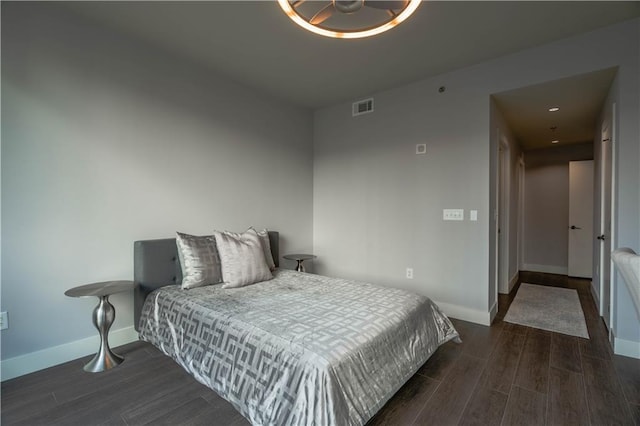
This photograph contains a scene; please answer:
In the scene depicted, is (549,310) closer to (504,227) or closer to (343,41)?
(504,227)

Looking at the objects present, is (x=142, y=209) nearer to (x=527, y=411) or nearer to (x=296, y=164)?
(x=296, y=164)

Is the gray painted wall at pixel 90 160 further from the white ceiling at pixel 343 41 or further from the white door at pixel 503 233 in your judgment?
the white door at pixel 503 233

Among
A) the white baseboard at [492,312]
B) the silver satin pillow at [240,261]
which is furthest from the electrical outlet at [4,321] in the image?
the white baseboard at [492,312]

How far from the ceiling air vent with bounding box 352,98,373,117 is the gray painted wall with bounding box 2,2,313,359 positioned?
1659mm

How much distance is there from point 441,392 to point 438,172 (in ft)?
7.63

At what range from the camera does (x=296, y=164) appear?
4336 millimetres

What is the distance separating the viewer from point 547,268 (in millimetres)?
5711

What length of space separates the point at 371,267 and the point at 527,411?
7.71ft

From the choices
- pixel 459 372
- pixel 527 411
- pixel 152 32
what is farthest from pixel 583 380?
pixel 152 32

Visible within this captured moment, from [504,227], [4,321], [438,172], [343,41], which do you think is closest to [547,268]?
[504,227]

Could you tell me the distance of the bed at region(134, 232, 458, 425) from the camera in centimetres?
135

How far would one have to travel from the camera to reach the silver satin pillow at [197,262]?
255 cm

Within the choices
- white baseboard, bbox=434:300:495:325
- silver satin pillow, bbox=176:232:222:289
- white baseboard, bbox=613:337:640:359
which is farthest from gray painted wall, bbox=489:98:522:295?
silver satin pillow, bbox=176:232:222:289

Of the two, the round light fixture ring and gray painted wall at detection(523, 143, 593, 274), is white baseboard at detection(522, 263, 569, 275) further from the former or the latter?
the round light fixture ring
